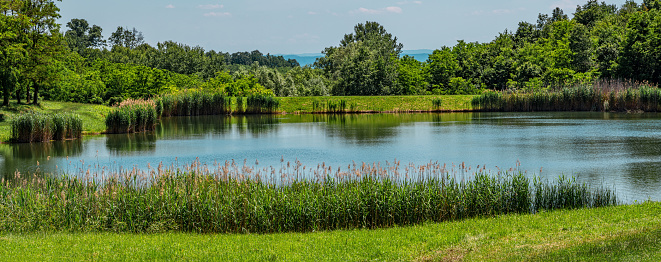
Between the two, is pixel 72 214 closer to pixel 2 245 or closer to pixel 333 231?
pixel 2 245

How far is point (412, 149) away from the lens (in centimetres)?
3009

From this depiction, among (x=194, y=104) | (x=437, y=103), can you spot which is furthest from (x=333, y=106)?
(x=194, y=104)

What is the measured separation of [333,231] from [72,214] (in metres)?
6.28

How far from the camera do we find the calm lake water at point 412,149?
22.7 m

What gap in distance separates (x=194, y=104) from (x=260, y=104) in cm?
931

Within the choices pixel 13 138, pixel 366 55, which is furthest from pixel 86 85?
pixel 366 55

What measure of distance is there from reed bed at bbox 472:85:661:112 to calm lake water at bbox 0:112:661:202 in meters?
8.07

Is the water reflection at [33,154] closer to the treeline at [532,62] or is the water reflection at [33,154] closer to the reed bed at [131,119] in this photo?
the reed bed at [131,119]

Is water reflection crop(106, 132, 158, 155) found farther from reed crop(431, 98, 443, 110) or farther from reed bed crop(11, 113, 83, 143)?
reed crop(431, 98, 443, 110)

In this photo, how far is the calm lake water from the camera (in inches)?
895

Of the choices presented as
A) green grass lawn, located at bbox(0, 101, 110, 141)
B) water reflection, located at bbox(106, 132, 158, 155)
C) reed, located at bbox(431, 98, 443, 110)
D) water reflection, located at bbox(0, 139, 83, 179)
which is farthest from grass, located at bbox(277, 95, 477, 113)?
water reflection, located at bbox(0, 139, 83, 179)

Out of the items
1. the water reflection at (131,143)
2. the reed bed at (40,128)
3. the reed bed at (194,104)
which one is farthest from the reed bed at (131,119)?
the reed bed at (194,104)

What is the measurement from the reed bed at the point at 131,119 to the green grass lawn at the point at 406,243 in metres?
29.5

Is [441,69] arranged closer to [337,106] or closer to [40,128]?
[337,106]
